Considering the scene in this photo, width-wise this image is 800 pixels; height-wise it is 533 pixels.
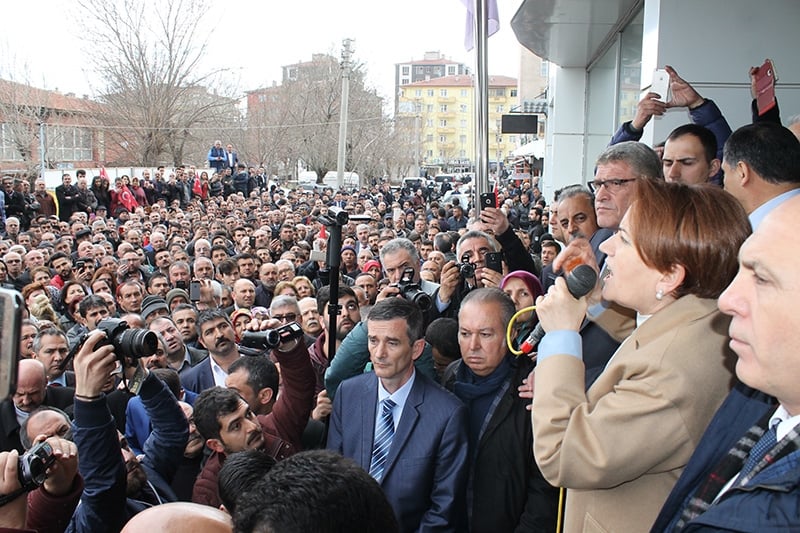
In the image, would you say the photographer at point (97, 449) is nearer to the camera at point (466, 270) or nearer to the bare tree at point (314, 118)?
the camera at point (466, 270)

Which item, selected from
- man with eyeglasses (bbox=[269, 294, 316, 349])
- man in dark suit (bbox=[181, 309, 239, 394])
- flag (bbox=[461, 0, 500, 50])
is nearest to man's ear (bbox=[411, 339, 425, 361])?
man in dark suit (bbox=[181, 309, 239, 394])

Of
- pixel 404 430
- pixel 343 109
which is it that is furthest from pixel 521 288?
pixel 343 109

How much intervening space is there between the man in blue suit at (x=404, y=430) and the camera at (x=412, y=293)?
600 mm

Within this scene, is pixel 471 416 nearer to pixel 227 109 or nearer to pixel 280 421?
pixel 280 421

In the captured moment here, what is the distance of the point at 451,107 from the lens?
111625 millimetres

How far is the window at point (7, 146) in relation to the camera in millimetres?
26234

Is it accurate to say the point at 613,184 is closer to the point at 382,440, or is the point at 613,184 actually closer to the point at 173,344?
the point at 382,440

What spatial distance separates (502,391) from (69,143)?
34425 millimetres

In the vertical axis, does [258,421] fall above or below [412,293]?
below

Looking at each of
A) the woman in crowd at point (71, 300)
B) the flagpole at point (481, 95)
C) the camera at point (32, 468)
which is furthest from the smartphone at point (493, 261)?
the woman in crowd at point (71, 300)

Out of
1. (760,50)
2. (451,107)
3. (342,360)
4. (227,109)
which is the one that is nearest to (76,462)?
(342,360)

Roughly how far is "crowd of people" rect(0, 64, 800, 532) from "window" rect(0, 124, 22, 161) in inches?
938

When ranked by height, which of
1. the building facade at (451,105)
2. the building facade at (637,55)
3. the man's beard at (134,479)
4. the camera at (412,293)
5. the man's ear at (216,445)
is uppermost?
the building facade at (451,105)

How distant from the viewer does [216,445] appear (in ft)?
10.8
